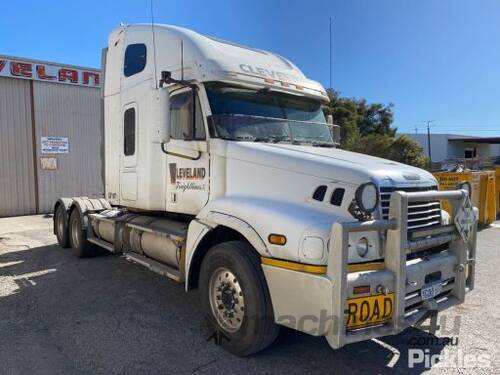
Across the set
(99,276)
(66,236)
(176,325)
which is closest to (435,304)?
(176,325)

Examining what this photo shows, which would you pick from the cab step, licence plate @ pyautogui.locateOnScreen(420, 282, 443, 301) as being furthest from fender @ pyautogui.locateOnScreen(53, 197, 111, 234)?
licence plate @ pyautogui.locateOnScreen(420, 282, 443, 301)

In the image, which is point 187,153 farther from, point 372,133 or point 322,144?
point 372,133

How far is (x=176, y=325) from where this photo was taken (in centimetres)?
493

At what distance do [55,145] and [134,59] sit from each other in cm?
1077

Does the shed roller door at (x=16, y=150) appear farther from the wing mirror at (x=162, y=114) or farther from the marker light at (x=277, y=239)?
the marker light at (x=277, y=239)

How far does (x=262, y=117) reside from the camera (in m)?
5.12

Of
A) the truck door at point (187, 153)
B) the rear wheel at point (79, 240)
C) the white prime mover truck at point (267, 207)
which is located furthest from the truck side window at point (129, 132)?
the rear wheel at point (79, 240)

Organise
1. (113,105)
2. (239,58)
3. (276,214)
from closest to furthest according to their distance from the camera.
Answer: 1. (276,214)
2. (239,58)
3. (113,105)

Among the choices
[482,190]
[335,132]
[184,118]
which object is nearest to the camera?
[184,118]

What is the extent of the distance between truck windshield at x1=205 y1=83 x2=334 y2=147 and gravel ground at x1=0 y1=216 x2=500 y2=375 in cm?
212

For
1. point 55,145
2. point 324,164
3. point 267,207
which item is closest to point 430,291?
point 324,164

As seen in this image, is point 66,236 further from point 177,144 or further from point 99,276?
point 177,144

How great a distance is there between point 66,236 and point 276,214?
6520mm

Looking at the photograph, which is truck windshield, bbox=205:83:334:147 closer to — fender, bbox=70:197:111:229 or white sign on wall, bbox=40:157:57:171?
fender, bbox=70:197:111:229
